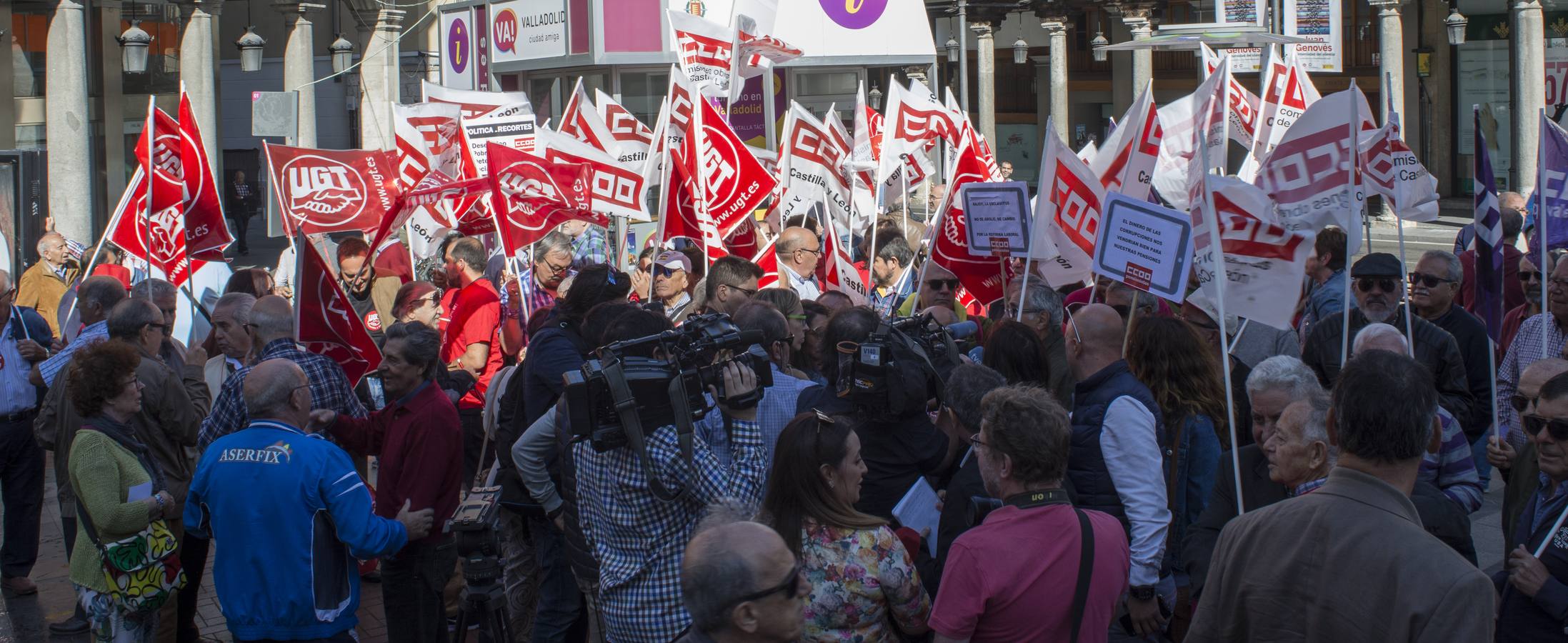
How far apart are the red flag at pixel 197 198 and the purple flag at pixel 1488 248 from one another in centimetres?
708

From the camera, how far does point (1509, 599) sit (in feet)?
12.5

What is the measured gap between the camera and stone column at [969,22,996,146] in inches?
1305

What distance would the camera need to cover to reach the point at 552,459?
5.28 m

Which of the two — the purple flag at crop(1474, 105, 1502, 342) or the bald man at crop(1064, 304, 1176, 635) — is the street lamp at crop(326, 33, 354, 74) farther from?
the bald man at crop(1064, 304, 1176, 635)

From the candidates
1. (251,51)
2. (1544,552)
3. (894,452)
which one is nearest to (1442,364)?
(1544,552)

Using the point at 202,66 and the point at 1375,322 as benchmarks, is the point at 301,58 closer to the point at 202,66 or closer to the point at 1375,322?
the point at 202,66

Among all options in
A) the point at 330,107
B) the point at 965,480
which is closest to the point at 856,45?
the point at 965,480

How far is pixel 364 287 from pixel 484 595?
5363 mm

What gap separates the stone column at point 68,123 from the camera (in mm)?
18797

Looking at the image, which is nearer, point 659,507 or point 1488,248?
point 659,507

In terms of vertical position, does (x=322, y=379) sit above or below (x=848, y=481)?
above

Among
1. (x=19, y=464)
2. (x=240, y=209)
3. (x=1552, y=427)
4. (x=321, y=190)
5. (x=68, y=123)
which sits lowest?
(x=19, y=464)

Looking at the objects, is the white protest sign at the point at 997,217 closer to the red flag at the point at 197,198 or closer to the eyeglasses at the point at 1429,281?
the eyeglasses at the point at 1429,281

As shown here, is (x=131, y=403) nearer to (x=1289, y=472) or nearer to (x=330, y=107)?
(x=1289, y=472)
